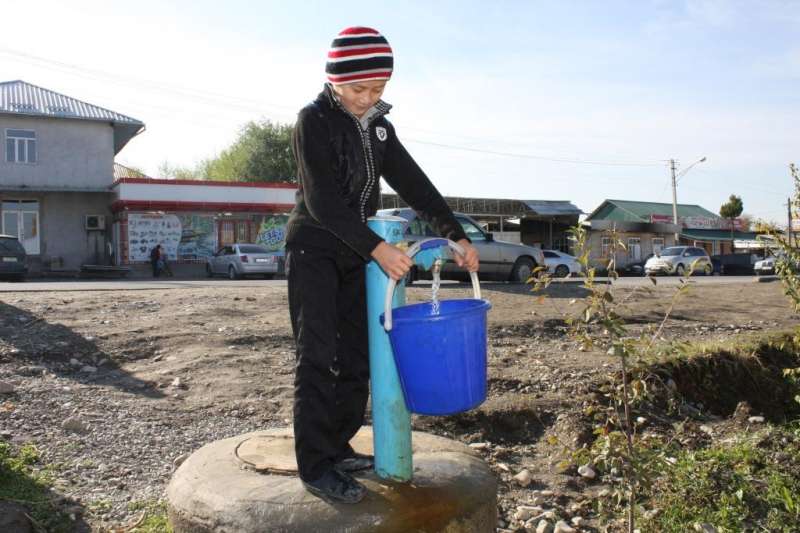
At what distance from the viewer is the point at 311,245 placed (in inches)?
96.2

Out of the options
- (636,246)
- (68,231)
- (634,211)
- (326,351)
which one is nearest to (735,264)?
(636,246)

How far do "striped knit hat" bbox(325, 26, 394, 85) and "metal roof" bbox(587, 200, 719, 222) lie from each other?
41.0 m

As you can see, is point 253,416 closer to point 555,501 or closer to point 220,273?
point 555,501

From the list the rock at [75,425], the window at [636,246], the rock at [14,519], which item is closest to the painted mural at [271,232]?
the window at [636,246]

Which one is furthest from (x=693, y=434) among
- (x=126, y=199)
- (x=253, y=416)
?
(x=126, y=199)

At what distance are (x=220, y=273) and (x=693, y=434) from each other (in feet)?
65.9

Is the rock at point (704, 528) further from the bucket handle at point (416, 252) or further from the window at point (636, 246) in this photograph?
the window at point (636, 246)

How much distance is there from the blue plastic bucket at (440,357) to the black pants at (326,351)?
0.27 metres

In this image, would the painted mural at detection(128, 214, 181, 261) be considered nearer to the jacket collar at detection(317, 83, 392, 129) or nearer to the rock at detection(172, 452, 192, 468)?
the rock at detection(172, 452, 192, 468)

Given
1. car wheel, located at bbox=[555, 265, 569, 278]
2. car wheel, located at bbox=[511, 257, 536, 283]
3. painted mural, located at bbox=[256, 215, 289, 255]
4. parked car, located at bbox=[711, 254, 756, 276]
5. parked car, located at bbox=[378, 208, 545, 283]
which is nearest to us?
car wheel, located at bbox=[555, 265, 569, 278]

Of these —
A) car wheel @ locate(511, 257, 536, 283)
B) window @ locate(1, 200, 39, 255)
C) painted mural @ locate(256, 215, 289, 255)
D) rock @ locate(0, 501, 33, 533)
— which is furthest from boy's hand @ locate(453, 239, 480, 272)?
window @ locate(1, 200, 39, 255)

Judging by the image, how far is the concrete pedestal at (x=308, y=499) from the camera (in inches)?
83.9

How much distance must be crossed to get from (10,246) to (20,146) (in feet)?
28.5

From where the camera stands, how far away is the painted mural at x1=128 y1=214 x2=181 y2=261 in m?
25.8
